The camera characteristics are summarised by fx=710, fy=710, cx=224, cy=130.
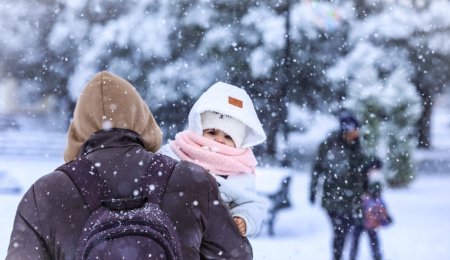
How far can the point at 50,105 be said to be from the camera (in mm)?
10969

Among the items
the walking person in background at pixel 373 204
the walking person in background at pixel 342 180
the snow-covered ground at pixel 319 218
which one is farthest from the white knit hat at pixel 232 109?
the snow-covered ground at pixel 319 218

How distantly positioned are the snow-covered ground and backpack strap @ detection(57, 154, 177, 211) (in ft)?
17.2

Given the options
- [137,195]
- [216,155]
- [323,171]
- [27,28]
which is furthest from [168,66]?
[137,195]

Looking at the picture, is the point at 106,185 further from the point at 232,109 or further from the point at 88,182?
the point at 232,109

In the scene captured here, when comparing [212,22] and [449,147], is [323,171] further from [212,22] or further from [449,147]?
[449,147]

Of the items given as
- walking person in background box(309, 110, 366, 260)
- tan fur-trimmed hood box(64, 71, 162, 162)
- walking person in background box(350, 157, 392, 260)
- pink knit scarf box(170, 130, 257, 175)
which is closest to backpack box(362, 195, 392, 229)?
walking person in background box(350, 157, 392, 260)

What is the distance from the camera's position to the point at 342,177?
20.0 ft

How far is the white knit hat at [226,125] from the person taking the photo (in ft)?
8.53

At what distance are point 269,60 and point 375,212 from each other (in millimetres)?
3899

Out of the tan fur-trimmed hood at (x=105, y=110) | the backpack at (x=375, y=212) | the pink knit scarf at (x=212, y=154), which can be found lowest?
the tan fur-trimmed hood at (x=105, y=110)

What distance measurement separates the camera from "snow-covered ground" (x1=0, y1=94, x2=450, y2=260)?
7.61 metres

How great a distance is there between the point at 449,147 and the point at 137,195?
44.4 ft

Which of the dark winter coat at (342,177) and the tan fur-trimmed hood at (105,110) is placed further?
the dark winter coat at (342,177)

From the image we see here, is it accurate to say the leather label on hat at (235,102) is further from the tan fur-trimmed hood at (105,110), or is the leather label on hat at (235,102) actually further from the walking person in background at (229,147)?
the tan fur-trimmed hood at (105,110)
